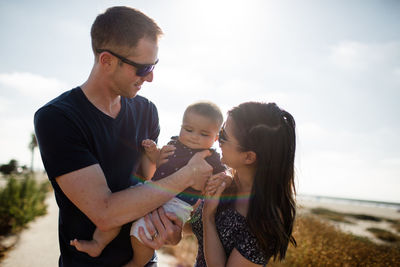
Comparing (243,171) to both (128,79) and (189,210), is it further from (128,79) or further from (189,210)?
(128,79)

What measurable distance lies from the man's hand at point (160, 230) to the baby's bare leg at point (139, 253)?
119 mm

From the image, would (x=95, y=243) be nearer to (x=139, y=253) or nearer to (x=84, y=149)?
(x=139, y=253)

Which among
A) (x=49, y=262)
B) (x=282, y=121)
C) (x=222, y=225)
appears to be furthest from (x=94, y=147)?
(x=49, y=262)

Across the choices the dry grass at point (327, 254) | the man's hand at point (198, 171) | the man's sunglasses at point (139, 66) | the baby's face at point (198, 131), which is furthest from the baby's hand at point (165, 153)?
the dry grass at point (327, 254)

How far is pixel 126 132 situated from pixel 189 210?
1.06m

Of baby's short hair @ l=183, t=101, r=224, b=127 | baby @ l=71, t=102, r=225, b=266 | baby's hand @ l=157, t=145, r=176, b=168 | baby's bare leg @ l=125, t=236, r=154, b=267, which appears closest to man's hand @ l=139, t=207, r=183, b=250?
baby's bare leg @ l=125, t=236, r=154, b=267

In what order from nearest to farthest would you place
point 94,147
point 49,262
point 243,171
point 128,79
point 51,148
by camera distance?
point 51,148 → point 94,147 → point 128,79 → point 243,171 → point 49,262

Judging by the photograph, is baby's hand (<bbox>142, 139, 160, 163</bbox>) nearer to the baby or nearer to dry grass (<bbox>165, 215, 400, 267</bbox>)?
the baby

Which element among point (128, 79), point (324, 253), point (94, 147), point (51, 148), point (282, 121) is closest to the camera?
point (51, 148)

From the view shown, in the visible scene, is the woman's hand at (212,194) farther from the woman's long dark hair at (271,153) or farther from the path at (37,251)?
the path at (37,251)

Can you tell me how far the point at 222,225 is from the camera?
2666 mm

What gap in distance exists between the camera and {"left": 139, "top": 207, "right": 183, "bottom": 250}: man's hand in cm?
236

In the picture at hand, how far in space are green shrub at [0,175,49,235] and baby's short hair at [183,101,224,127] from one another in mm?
9879

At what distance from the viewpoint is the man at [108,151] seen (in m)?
2.01
